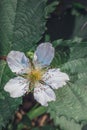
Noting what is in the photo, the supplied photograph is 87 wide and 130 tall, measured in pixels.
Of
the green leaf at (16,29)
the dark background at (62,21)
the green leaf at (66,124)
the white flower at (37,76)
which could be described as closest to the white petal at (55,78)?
the white flower at (37,76)

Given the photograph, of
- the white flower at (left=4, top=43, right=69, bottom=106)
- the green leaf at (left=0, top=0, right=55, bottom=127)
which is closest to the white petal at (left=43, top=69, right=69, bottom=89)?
the white flower at (left=4, top=43, right=69, bottom=106)

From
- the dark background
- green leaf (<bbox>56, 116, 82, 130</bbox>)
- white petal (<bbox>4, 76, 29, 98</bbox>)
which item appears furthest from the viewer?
the dark background

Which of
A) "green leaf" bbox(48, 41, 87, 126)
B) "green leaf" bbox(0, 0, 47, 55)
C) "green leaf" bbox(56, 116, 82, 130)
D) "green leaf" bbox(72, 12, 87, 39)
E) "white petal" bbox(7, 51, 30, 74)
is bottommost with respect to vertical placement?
"green leaf" bbox(56, 116, 82, 130)

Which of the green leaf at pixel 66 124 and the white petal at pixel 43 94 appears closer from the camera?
the white petal at pixel 43 94

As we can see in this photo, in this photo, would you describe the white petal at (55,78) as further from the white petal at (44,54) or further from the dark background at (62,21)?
the dark background at (62,21)

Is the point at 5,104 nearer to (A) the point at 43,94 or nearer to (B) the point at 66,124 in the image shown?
(A) the point at 43,94

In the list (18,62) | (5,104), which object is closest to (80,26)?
(18,62)

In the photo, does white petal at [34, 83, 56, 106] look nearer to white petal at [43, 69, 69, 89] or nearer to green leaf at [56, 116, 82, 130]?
white petal at [43, 69, 69, 89]
